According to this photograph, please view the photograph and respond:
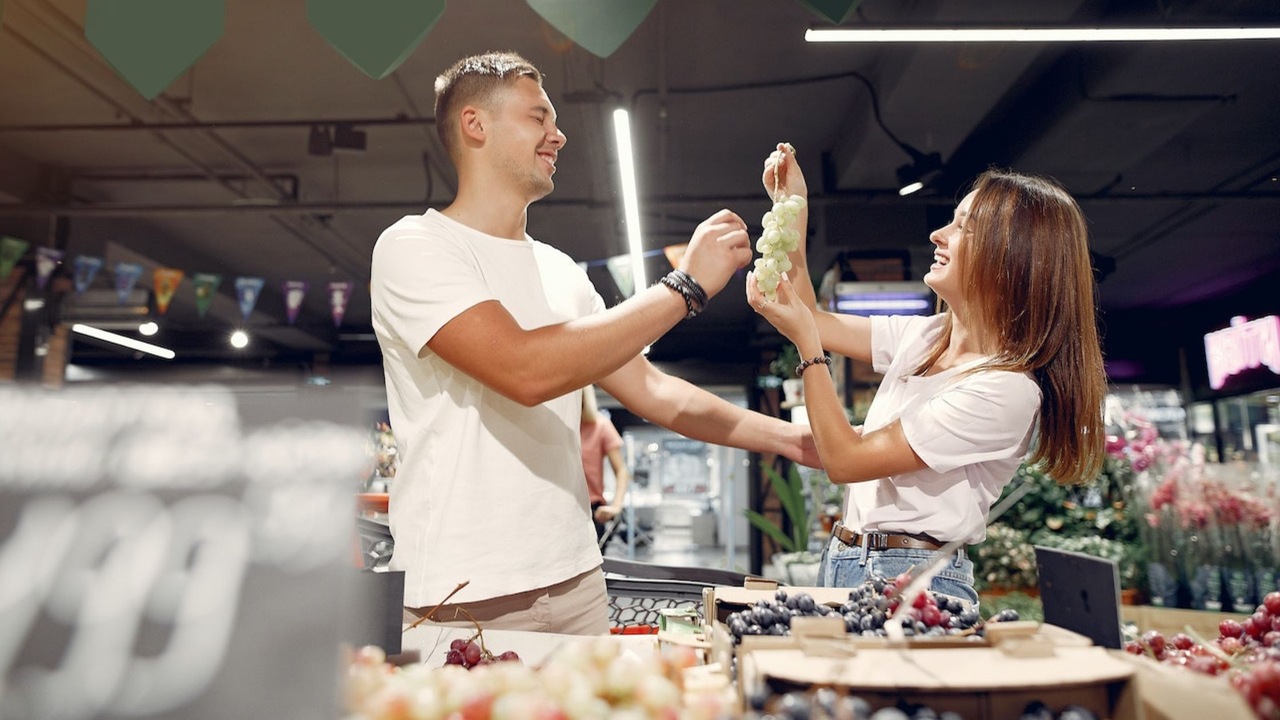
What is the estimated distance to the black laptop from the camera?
873 millimetres

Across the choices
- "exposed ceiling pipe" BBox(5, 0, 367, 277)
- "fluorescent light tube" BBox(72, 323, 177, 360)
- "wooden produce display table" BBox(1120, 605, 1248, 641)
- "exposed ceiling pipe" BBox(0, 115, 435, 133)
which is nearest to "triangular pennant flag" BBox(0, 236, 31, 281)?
"exposed ceiling pipe" BBox(0, 115, 435, 133)

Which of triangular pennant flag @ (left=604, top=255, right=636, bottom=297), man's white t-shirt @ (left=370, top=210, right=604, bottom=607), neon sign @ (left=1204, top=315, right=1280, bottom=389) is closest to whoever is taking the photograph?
man's white t-shirt @ (left=370, top=210, right=604, bottom=607)

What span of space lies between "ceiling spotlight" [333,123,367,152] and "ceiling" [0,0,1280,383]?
0.17m

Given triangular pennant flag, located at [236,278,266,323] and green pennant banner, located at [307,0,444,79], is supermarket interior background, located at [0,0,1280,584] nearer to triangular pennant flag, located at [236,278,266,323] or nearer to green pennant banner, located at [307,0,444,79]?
triangular pennant flag, located at [236,278,266,323]

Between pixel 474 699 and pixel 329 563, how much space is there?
180 mm

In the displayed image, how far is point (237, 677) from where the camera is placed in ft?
1.96

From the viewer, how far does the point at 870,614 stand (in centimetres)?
95

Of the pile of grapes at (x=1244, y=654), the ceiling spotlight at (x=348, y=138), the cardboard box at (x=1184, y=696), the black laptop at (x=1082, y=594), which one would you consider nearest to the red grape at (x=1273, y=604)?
the pile of grapes at (x=1244, y=654)

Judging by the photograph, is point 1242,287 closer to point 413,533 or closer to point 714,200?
point 714,200

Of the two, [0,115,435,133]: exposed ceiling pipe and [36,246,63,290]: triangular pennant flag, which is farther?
[36,246,63,290]: triangular pennant flag

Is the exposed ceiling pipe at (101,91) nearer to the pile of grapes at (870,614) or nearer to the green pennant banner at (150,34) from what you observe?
the green pennant banner at (150,34)

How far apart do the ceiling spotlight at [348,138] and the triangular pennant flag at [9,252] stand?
3.52m

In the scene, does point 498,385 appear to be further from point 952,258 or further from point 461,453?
point 952,258

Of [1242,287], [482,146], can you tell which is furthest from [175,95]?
[1242,287]
